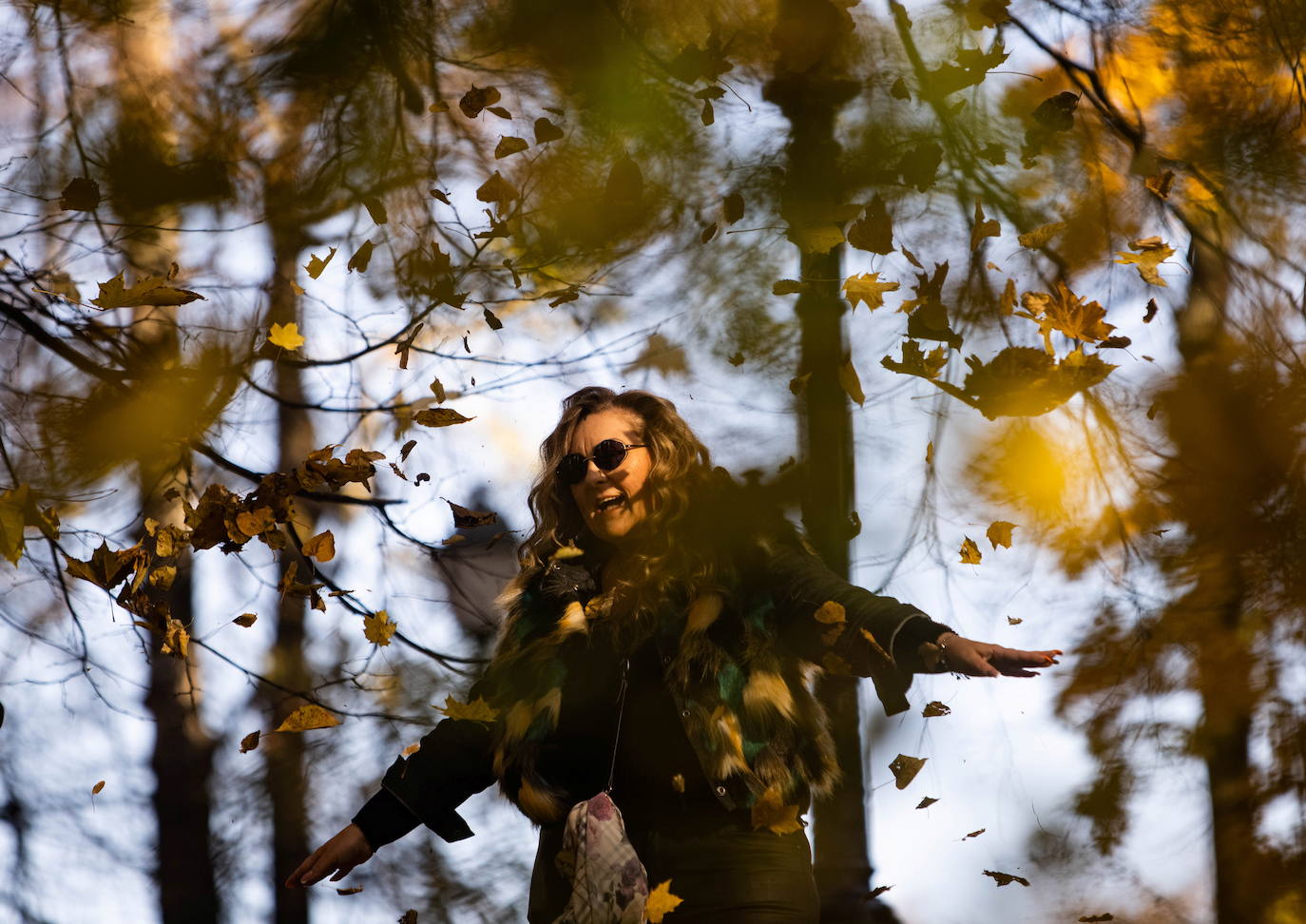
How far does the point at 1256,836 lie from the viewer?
2332mm

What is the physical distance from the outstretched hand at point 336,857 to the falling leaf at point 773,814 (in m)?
0.82

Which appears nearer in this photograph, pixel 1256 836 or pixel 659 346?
pixel 1256 836

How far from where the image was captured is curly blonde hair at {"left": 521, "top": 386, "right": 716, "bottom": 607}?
2.07 metres

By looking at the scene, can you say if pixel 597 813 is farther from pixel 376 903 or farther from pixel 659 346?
pixel 659 346

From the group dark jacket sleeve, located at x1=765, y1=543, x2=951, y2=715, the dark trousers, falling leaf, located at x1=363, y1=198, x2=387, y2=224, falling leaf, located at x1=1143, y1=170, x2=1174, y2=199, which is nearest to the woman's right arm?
the dark trousers

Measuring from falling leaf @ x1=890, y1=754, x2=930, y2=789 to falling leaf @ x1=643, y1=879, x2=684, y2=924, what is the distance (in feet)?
2.31

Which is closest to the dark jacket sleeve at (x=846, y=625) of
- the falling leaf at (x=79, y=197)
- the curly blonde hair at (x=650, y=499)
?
the curly blonde hair at (x=650, y=499)

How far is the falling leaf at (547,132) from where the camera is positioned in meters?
2.73

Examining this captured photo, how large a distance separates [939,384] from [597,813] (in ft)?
4.53

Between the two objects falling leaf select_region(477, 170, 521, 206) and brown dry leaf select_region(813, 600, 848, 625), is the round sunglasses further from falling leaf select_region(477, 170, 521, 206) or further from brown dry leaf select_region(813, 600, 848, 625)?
falling leaf select_region(477, 170, 521, 206)

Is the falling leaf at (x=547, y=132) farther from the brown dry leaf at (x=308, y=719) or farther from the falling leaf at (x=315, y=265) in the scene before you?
the brown dry leaf at (x=308, y=719)

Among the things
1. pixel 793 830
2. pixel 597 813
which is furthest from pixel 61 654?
pixel 793 830

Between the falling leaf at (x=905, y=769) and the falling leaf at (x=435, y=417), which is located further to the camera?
the falling leaf at (x=435, y=417)

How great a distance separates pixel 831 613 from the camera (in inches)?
73.5
